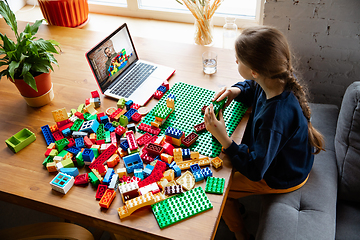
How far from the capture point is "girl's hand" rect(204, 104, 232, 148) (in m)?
1.18

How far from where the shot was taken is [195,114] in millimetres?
1393

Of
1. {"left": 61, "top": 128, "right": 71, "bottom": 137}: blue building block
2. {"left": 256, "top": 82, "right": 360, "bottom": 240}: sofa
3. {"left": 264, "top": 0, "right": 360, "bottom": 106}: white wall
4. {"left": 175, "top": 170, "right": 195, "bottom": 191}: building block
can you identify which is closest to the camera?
{"left": 175, "top": 170, "right": 195, "bottom": 191}: building block

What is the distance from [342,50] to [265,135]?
1101mm

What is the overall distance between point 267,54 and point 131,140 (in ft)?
2.12

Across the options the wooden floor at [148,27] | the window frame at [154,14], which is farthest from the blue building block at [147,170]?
the window frame at [154,14]

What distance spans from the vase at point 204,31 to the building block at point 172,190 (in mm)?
1151

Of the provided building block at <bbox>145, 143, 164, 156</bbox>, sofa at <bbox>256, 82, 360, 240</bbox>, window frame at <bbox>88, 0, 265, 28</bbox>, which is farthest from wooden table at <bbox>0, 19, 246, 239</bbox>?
window frame at <bbox>88, 0, 265, 28</bbox>

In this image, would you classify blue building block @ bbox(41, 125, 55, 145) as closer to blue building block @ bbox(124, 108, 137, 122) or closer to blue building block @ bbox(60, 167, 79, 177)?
blue building block @ bbox(60, 167, 79, 177)

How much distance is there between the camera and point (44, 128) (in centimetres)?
137

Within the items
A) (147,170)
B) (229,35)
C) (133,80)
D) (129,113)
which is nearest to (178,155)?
(147,170)

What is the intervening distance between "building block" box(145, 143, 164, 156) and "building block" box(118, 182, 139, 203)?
0.17m

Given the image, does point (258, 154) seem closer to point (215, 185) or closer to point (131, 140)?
point (215, 185)

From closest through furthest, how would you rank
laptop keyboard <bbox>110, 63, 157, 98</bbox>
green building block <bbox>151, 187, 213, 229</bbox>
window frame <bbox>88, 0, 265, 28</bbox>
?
green building block <bbox>151, 187, 213, 229</bbox> → laptop keyboard <bbox>110, 63, 157, 98</bbox> → window frame <bbox>88, 0, 265, 28</bbox>

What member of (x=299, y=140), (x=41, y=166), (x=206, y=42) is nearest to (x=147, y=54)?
(x=206, y=42)
